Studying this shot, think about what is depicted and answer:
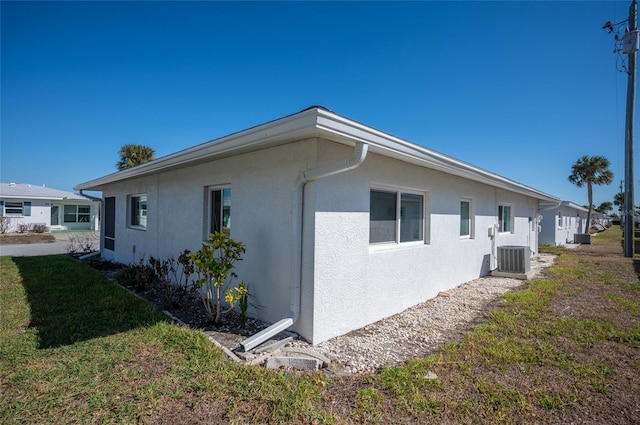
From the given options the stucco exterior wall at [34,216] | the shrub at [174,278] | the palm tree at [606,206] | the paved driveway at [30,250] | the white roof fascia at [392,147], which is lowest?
the paved driveway at [30,250]

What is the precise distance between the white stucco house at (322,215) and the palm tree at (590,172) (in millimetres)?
28572

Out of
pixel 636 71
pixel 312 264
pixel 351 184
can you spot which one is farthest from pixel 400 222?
pixel 636 71

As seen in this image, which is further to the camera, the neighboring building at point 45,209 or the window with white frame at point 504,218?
the neighboring building at point 45,209

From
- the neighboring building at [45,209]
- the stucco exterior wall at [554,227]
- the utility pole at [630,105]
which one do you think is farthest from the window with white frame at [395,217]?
the neighboring building at [45,209]

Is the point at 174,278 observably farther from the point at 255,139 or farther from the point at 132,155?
the point at 132,155

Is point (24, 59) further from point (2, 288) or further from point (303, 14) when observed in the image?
point (303, 14)

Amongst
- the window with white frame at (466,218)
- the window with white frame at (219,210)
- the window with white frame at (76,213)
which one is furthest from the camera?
the window with white frame at (76,213)

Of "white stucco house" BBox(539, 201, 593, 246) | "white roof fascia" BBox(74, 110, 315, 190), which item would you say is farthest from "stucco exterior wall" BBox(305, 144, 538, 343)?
"white stucco house" BBox(539, 201, 593, 246)

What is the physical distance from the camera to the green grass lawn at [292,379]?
2529 millimetres

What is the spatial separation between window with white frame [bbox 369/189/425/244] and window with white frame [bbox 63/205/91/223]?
30.1 m

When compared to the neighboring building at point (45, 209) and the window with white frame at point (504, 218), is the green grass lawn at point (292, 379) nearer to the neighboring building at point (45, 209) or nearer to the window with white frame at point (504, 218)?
the window with white frame at point (504, 218)

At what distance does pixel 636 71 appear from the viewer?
14891mm

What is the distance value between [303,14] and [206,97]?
15.7ft

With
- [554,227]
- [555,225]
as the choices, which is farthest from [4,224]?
[555,225]
